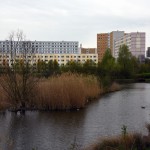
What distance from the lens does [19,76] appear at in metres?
23.0

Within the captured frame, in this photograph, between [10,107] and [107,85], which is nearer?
[10,107]

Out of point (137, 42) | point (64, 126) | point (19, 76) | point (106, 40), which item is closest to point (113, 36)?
point (106, 40)

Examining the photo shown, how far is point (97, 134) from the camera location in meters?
15.0

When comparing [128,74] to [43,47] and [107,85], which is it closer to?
[107,85]

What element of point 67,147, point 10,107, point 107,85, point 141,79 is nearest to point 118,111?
point 10,107

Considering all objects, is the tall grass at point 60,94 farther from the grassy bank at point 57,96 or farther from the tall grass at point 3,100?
the tall grass at point 3,100

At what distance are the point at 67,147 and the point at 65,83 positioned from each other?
403 inches

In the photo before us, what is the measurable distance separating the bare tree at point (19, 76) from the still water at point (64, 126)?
130 cm

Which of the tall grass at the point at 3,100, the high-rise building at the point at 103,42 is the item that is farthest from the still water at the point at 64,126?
the high-rise building at the point at 103,42

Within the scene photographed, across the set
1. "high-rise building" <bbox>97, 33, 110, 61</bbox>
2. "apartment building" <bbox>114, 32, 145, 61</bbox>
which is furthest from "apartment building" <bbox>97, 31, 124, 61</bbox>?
"apartment building" <bbox>114, 32, 145, 61</bbox>

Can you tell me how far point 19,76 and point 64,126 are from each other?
714 centimetres

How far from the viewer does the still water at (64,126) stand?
13.6 meters

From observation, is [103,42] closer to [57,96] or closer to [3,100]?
[3,100]

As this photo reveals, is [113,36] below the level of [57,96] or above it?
above
